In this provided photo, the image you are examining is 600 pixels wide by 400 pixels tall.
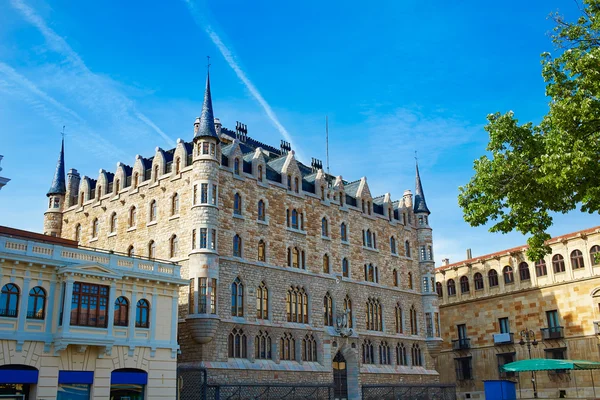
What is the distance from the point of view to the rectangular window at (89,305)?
28.9 meters

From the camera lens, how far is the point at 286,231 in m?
43.6

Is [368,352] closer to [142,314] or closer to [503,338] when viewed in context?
[503,338]

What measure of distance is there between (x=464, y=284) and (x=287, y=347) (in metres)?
25.5

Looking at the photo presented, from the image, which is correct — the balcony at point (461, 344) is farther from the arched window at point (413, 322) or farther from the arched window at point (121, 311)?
the arched window at point (121, 311)

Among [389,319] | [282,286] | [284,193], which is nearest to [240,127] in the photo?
[284,193]

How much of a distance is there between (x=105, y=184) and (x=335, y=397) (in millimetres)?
22698

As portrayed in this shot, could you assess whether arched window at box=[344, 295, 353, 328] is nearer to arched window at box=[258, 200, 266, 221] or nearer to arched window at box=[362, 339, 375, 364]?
arched window at box=[362, 339, 375, 364]

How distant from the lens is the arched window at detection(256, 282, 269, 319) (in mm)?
40281

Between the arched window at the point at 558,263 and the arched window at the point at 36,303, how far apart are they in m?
41.0

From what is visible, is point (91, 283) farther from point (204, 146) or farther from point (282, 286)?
point (282, 286)

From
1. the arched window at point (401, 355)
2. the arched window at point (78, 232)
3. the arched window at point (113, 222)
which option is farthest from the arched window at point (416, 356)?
the arched window at point (78, 232)

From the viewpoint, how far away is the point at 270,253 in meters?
41.9

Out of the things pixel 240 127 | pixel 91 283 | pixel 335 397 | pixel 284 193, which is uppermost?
pixel 240 127

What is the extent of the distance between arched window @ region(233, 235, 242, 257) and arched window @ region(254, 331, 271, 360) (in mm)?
5155
